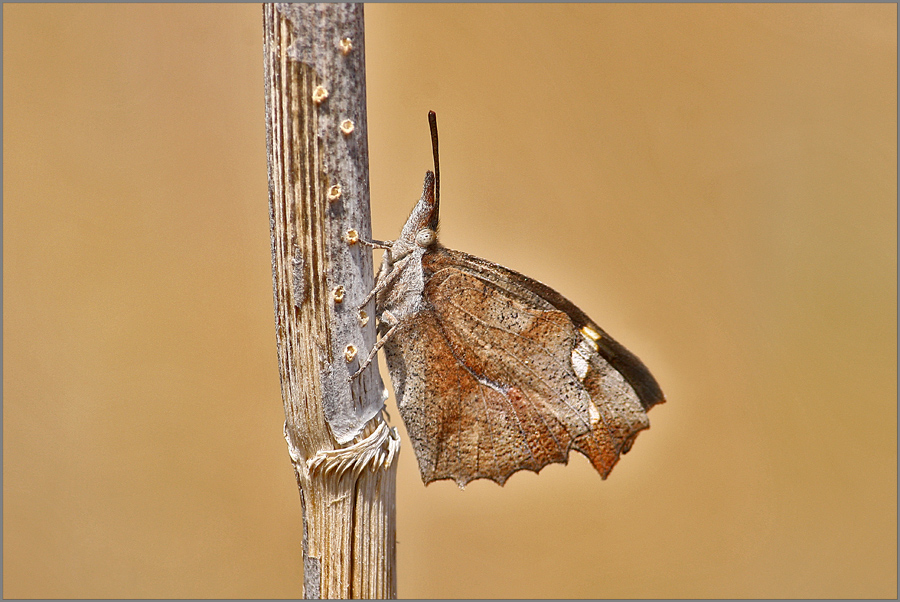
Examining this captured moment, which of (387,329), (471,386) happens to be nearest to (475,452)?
(471,386)

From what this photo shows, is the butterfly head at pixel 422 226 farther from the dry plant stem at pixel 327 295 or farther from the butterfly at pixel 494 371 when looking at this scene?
the dry plant stem at pixel 327 295

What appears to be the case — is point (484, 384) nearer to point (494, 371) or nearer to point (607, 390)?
point (494, 371)

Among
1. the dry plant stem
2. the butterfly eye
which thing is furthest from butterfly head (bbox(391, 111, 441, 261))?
the dry plant stem

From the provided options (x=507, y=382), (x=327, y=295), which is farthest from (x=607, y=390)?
(x=327, y=295)

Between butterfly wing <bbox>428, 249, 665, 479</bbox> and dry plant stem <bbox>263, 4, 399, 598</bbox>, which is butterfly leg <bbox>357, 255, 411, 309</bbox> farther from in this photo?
butterfly wing <bbox>428, 249, 665, 479</bbox>

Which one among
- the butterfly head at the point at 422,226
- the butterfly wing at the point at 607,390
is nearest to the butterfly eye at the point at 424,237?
the butterfly head at the point at 422,226

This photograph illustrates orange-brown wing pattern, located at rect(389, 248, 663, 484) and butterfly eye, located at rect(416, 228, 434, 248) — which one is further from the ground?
butterfly eye, located at rect(416, 228, 434, 248)
